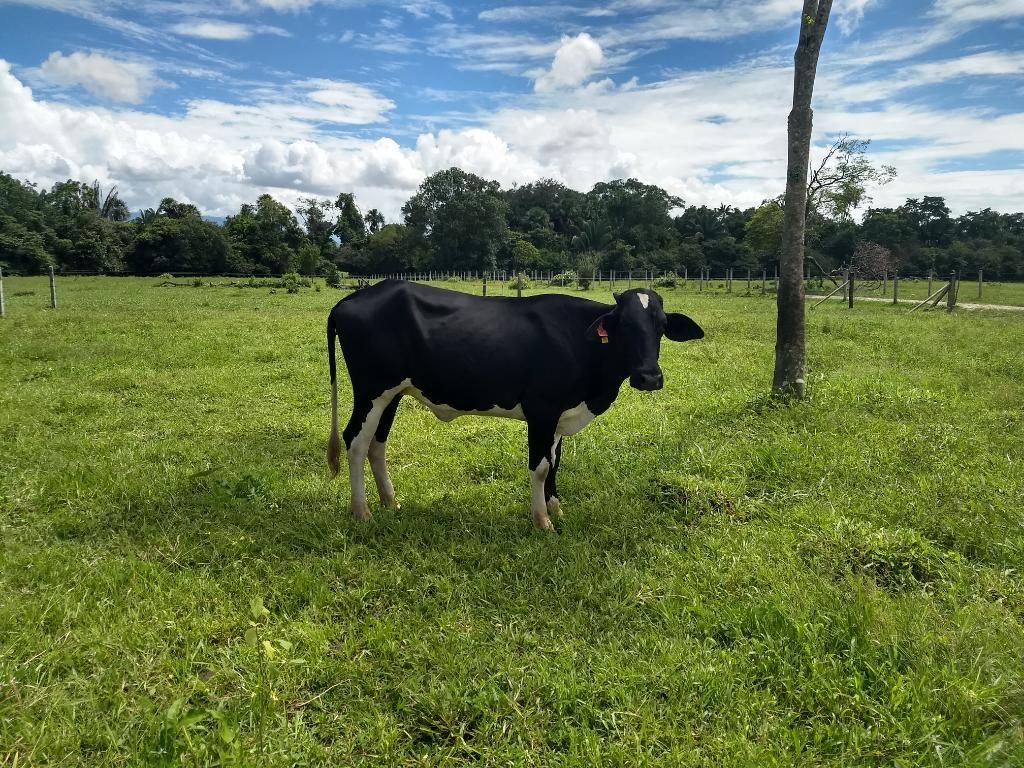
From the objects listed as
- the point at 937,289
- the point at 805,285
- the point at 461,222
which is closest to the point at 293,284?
the point at 805,285

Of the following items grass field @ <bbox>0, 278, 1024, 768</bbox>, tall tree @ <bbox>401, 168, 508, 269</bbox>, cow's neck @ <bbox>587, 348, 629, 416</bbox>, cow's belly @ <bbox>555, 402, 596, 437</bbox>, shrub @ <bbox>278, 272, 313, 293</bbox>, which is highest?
tall tree @ <bbox>401, 168, 508, 269</bbox>

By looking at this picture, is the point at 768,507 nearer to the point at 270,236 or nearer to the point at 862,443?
the point at 862,443

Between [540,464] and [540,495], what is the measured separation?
0.24 meters

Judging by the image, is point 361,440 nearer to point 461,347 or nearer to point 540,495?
point 461,347

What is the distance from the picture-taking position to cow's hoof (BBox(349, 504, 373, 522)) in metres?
5.18

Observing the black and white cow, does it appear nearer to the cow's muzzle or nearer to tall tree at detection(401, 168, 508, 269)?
the cow's muzzle

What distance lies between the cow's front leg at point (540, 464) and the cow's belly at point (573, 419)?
18cm

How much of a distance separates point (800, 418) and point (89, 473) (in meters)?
7.32

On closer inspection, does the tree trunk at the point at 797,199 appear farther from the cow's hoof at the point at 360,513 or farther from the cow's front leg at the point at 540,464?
the cow's hoof at the point at 360,513

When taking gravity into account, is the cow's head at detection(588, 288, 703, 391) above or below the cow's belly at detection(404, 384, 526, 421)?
above

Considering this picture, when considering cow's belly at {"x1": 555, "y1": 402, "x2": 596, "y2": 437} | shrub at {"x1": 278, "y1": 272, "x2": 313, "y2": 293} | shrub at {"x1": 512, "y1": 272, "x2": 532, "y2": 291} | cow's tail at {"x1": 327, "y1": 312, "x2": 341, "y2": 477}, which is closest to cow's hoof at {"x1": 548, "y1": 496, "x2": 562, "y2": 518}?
cow's belly at {"x1": 555, "y1": 402, "x2": 596, "y2": 437}

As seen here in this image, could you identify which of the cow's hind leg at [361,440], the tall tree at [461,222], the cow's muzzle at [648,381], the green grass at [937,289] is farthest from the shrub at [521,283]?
the tall tree at [461,222]

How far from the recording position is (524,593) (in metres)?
4.01

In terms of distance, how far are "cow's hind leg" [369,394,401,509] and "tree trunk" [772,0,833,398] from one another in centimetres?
506
